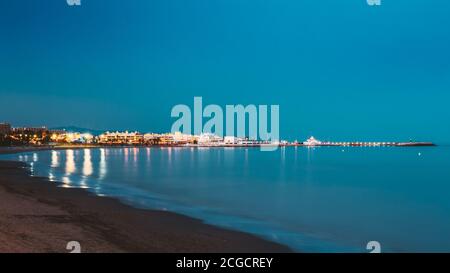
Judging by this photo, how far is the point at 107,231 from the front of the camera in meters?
12.2

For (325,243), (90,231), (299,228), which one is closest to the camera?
(90,231)

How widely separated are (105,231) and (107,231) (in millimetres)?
55

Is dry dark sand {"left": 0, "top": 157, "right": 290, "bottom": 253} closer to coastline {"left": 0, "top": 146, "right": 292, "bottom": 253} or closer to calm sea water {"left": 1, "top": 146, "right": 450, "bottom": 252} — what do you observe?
coastline {"left": 0, "top": 146, "right": 292, "bottom": 253}

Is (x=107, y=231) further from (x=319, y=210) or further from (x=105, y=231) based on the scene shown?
(x=319, y=210)

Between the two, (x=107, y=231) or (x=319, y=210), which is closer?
(x=107, y=231)

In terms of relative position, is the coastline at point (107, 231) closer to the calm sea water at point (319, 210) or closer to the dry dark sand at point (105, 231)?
the dry dark sand at point (105, 231)

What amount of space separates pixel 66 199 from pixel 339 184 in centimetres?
2401

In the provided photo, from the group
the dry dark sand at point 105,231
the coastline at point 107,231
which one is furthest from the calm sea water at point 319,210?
the dry dark sand at point 105,231

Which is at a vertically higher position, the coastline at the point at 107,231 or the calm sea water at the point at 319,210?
the coastline at the point at 107,231

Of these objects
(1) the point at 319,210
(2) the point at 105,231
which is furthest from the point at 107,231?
(1) the point at 319,210

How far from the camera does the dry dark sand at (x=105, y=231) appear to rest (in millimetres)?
10250
